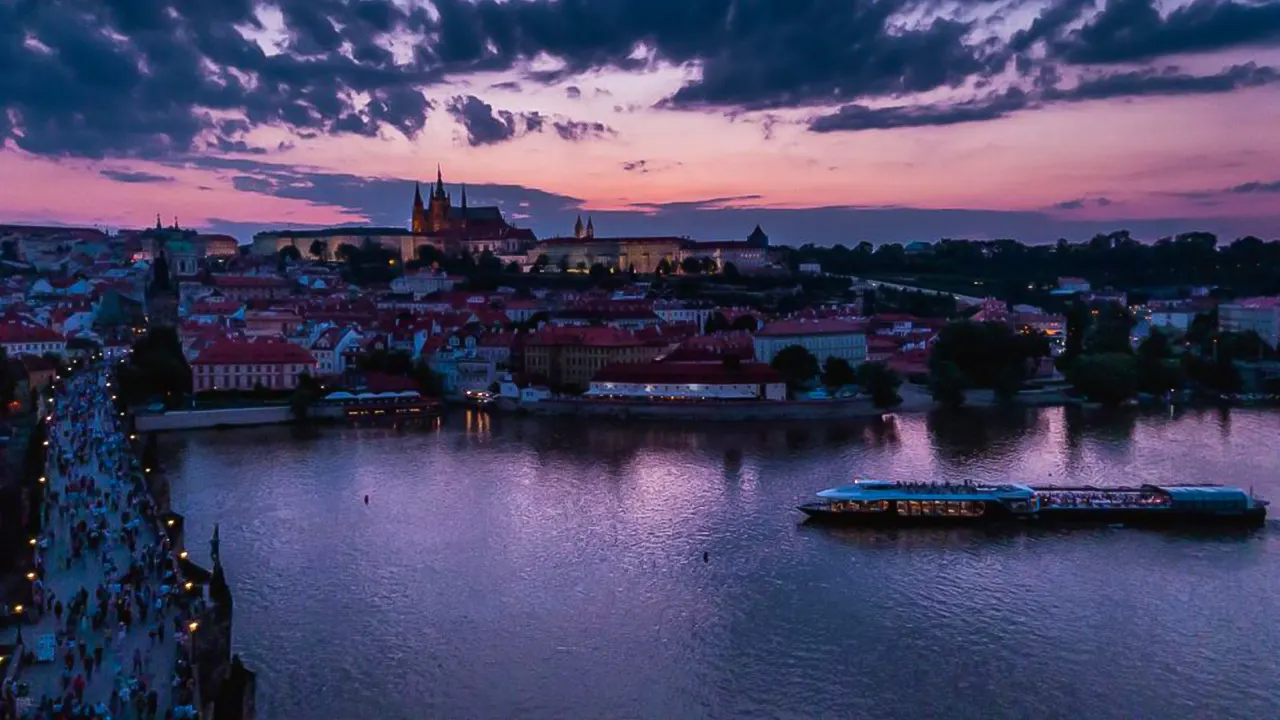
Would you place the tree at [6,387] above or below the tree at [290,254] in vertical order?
below

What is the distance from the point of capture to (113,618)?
6816 mm

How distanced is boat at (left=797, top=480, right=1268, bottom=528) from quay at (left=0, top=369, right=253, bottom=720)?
18.3ft

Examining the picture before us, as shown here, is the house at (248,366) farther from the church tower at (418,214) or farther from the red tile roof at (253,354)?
the church tower at (418,214)

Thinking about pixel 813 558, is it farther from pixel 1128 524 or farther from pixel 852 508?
pixel 1128 524

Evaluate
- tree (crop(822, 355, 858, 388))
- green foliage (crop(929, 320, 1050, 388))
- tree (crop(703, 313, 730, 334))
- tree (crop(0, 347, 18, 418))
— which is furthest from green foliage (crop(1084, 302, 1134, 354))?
tree (crop(0, 347, 18, 418))

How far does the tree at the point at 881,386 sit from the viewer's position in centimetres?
1905

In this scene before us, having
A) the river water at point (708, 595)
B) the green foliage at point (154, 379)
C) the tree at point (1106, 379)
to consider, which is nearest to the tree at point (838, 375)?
the tree at point (1106, 379)

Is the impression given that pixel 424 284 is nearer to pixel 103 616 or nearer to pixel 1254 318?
pixel 1254 318

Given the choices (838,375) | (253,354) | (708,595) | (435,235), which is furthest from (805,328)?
(435,235)

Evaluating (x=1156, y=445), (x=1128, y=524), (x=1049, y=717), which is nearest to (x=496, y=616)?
(x=1049, y=717)

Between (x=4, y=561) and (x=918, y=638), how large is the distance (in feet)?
19.2

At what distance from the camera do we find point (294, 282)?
127 ft

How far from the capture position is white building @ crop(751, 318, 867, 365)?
23766 mm

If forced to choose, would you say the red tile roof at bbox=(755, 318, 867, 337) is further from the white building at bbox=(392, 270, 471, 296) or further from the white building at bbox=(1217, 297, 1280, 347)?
the white building at bbox=(392, 270, 471, 296)
